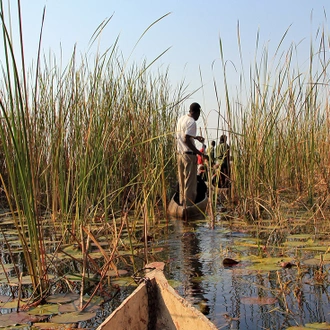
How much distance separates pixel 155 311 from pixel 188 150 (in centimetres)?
368

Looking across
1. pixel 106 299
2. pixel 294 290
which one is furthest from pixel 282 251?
pixel 106 299

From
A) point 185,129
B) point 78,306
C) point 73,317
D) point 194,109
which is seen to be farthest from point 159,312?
point 194,109

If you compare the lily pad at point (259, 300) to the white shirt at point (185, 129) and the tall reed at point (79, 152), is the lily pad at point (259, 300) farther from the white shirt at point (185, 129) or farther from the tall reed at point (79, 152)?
the white shirt at point (185, 129)

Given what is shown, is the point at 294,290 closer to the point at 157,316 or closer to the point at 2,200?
the point at 157,316

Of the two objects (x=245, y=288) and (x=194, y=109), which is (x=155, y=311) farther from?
(x=194, y=109)

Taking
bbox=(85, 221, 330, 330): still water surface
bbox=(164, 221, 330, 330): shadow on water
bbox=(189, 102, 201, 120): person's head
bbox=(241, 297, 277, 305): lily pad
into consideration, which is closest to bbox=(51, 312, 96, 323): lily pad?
bbox=(85, 221, 330, 330): still water surface

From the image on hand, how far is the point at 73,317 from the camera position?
221 centimetres

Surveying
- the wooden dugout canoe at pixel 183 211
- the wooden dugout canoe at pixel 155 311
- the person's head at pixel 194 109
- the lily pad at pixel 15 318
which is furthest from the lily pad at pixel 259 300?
the person's head at pixel 194 109

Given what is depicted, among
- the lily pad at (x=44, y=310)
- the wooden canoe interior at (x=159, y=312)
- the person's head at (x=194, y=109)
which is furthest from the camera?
the person's head at (x=194, y=109)

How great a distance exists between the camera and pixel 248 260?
320 centimetres

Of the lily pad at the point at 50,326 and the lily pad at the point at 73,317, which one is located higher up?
the lily pad at the point at 73,317

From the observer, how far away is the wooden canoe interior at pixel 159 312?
5.43ft

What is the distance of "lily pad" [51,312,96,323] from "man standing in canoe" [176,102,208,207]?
125 inches

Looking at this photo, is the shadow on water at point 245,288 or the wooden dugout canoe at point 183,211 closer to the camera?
the shadow on water at point 245,288
